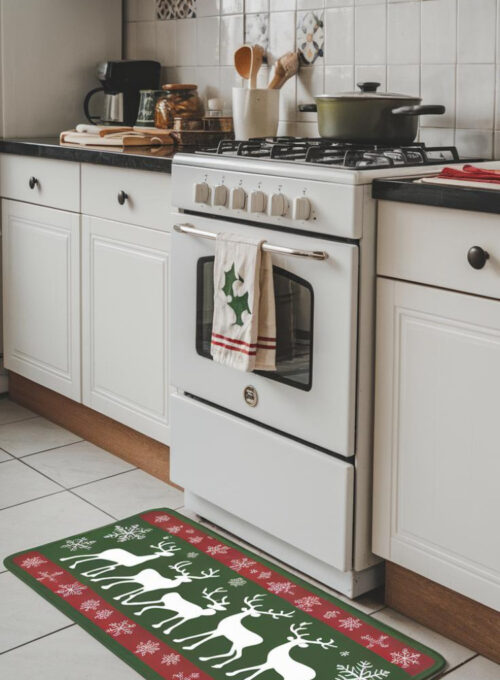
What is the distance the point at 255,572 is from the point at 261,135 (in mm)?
1280

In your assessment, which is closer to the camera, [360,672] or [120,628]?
[360,672]

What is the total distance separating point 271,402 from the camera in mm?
2172

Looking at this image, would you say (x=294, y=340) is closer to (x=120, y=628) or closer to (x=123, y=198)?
(x=120, y=628)

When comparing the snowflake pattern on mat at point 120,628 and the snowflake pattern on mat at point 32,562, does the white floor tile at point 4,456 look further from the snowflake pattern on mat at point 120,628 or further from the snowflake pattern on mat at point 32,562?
the snowflake pattern on mat at point 120,628

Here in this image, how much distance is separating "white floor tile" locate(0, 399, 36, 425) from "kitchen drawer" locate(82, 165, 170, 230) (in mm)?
871

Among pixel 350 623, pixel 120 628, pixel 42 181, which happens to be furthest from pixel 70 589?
pixel 42 181

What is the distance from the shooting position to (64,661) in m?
1.89

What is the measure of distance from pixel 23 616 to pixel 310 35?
1.84m

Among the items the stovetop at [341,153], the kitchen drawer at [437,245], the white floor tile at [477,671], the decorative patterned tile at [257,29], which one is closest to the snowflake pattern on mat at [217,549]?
the white floor tile at [477,671]

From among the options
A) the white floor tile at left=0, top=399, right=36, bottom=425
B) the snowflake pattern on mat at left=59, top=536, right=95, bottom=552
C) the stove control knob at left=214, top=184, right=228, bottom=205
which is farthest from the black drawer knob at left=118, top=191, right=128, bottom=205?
the white floor tile at left=0, top=399, right=36, bottom=425

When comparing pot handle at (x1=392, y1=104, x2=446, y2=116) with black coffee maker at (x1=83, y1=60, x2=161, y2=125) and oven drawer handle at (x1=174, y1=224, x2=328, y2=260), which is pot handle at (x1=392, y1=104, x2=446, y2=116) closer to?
oven drawer handle at (x1=174, y1=224, x2=328, y2=260)

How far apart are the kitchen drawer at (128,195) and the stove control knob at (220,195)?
343mm

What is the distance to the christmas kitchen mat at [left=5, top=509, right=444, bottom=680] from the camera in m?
1.86

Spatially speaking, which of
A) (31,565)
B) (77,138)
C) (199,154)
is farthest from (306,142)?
(31,565)
